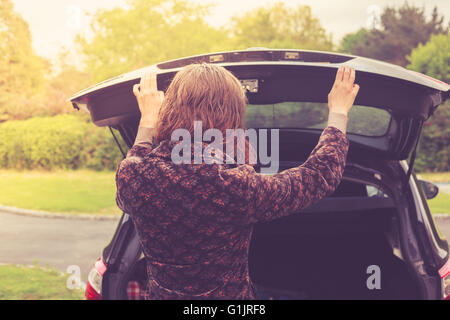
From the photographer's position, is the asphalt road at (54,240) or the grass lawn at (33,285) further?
the asphalt road at (54,240)

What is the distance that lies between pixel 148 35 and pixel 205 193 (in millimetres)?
21418

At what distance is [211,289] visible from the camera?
1.55m

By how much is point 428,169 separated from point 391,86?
49.9ft

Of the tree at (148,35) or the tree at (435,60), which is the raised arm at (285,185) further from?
the tree at (148,35)

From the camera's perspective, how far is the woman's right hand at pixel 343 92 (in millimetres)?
1646

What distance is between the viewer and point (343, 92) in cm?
166

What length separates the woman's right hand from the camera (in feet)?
5.40

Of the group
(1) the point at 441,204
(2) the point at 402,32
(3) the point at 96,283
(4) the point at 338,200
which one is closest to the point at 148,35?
(2) the point at 402,32

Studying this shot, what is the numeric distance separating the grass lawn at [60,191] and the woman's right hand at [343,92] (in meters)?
8.91

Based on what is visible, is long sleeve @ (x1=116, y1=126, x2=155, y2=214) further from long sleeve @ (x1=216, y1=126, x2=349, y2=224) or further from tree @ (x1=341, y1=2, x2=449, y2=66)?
tree @ (x1=341, y1=2, x2=449, y2=66)

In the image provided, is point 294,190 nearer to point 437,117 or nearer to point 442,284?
point 442,284

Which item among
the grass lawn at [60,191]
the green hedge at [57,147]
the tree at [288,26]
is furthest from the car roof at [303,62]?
the tree at [288,26]

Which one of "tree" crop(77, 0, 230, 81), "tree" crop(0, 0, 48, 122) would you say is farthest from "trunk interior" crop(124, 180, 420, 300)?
"tree" crop(0, 0, 48, 122)
